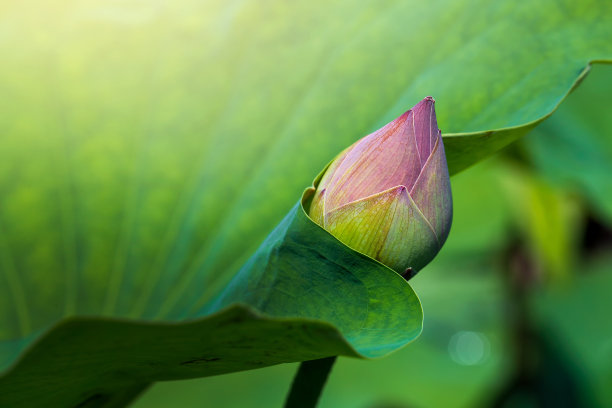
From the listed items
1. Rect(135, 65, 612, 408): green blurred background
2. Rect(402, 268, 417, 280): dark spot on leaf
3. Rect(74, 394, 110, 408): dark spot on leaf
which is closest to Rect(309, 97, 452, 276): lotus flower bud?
Rect(402, 268, 417, 280): dark spot on leaf

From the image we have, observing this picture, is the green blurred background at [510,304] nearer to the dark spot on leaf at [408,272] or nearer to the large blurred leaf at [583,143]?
the large blurred leaf at [583,143]

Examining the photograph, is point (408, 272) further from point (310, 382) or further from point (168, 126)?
point (168, 126)

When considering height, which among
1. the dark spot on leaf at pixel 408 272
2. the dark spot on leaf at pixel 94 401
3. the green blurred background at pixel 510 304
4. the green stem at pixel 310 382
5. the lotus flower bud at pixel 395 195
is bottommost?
the green blurred background at pixel 510 304

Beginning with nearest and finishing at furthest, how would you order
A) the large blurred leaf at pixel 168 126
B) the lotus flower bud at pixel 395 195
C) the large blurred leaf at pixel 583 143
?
the lotus flower bud at pixel 395 195
the large blurred leaf at pixel 168 126
the large blurred leaf at pixel 583 143

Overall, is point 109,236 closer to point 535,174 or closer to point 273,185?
point 273,185

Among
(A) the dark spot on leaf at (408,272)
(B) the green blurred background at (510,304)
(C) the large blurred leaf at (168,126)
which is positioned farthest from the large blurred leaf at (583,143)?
(A) the dark spot on leaf at (408,272)
